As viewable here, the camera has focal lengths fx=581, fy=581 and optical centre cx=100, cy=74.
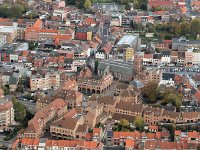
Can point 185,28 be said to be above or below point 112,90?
above

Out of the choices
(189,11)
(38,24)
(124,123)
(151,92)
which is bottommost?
(124,123)

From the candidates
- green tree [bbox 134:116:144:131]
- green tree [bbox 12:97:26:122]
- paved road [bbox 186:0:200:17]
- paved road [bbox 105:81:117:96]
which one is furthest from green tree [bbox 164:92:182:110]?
paved road [bbox 186:0:200:17]

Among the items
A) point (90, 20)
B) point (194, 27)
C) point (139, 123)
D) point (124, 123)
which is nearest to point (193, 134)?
point (139, 123)

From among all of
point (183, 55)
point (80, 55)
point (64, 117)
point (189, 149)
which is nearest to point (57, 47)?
point (80, 55)

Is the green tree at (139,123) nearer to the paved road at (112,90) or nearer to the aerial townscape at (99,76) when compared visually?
the aerial townscape at (99,76)

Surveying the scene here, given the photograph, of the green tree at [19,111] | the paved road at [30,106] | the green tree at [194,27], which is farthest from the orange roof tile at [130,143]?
the green tree at [194,27]

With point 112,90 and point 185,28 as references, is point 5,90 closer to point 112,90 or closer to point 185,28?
point 112,90
